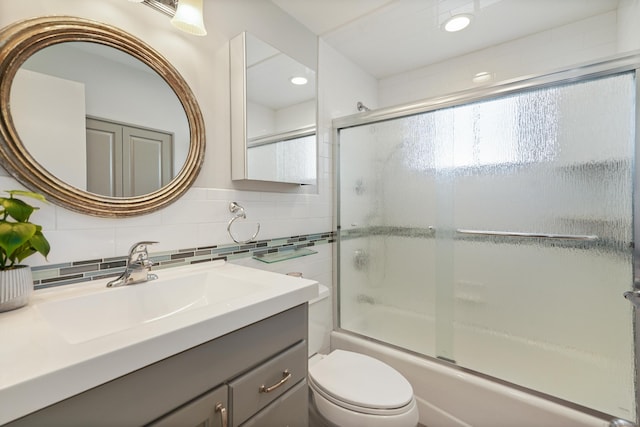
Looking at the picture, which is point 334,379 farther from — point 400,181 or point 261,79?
point 261,79

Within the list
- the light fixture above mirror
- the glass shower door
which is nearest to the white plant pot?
the light fixture above mirror

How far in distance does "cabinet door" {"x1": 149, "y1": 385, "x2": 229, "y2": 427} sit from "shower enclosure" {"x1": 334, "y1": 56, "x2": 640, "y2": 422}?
1317 millimetres

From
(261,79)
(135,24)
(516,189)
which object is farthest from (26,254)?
(516,189)

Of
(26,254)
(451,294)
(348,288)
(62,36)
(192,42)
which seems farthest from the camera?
(348,288)

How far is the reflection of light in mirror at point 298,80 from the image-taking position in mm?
1560

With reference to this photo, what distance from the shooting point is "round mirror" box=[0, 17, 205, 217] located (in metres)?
0.80

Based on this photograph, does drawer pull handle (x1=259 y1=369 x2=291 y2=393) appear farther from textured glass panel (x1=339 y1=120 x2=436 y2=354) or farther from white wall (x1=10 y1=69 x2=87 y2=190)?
textured glass panel (x1=339 y1=120 x2=436 y2=354)

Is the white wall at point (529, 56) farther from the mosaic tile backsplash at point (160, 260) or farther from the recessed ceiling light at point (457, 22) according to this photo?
the mosaic tile backsplash at point (160, 260)

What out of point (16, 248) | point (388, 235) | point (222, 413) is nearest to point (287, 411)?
point (222, 413)

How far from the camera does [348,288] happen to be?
6.61 ft

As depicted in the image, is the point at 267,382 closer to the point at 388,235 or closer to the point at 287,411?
the point at 287,411

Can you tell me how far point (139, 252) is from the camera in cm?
95

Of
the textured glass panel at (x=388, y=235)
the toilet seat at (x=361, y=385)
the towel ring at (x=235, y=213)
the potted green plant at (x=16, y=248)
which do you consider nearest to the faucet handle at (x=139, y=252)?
the potted green plant at (x=16, y=248)

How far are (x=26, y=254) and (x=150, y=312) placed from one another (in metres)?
0.35
